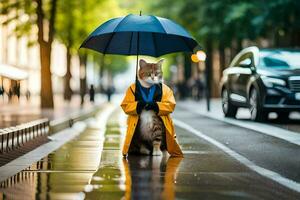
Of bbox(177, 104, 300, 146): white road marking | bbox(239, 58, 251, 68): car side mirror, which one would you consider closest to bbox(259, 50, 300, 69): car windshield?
bbox(239, 58, 251, 68): car side mirror

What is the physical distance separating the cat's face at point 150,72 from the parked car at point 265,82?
31.2 feet

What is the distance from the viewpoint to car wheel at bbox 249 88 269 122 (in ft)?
67.0

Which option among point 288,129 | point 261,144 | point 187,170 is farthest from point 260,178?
point 288,129

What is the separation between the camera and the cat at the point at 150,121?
1073 centimetres

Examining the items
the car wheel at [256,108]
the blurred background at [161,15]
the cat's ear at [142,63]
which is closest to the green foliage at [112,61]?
the blurred background at [161,15]

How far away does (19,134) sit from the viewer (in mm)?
13156

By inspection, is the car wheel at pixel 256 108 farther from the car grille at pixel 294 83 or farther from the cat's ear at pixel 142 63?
the cat's ear at pixel 142 63

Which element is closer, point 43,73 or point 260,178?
point 260,178

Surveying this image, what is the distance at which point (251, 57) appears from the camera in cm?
2162

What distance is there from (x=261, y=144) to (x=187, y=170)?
15.2ft

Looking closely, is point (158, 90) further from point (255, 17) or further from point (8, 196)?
point (255, 17)

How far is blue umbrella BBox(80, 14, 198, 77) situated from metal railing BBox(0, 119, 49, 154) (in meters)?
1.85

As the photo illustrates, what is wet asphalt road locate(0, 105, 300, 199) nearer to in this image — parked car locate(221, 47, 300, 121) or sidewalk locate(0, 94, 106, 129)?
parked car locate(221, 47, 300, 121)

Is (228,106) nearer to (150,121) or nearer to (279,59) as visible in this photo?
(279,59)
